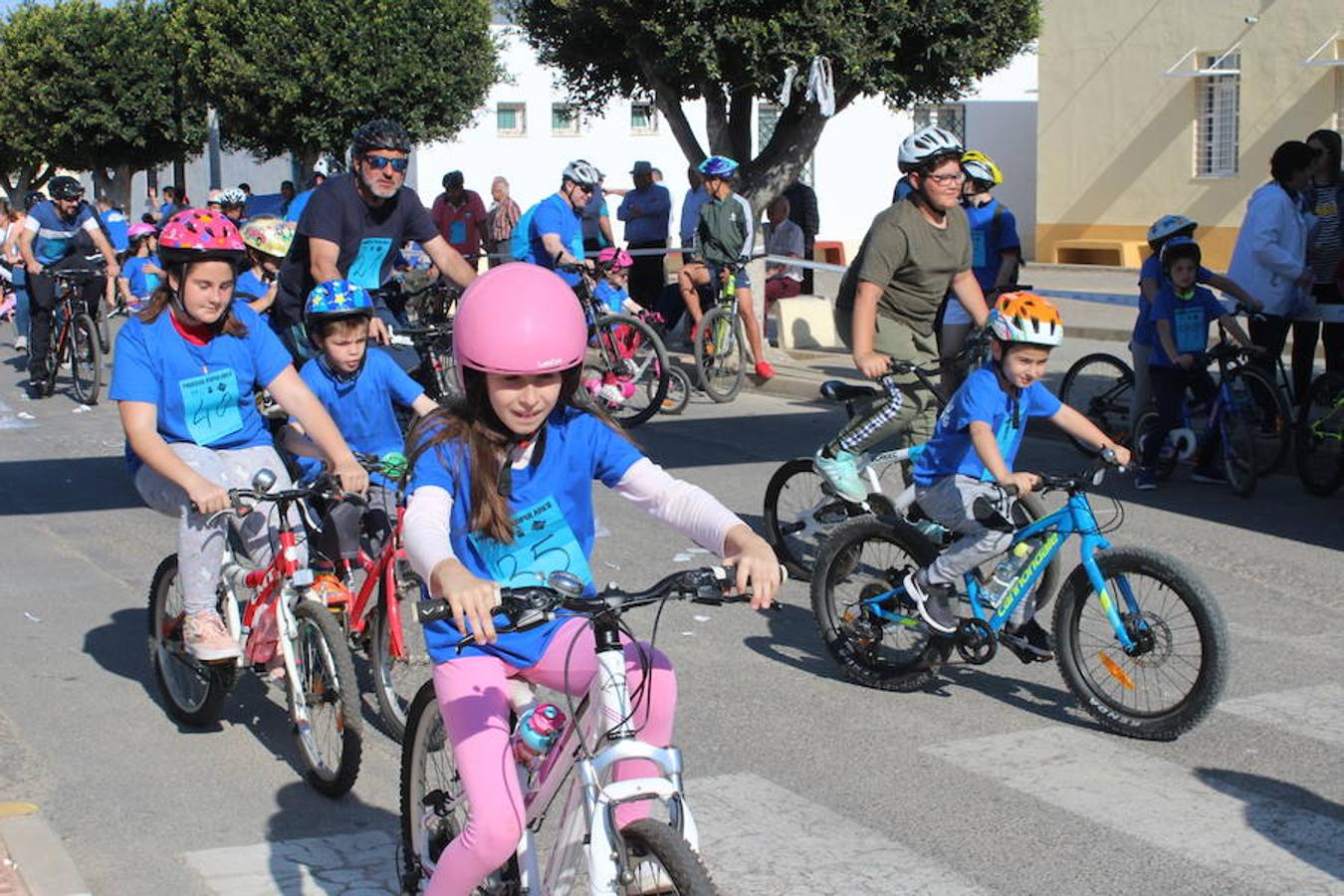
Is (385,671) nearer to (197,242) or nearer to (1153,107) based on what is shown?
(197,242)

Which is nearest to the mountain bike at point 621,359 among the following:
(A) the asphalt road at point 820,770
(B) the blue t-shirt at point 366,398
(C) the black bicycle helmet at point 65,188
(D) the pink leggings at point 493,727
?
(A) the asphalt road at point 820,770

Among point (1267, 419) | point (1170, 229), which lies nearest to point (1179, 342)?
point (1170, 229)

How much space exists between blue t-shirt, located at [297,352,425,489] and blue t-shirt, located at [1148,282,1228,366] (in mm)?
5646

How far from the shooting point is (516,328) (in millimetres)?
3678

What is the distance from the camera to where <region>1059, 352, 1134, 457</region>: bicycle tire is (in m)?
12.1

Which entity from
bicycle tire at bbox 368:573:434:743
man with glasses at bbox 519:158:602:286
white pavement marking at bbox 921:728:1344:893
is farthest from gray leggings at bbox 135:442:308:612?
man with glasses at bbox 519:158:602:286

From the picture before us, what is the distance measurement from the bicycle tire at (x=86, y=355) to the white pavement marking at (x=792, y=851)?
11290 millimetres

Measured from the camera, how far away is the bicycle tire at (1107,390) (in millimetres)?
12125

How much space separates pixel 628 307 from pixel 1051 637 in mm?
8287

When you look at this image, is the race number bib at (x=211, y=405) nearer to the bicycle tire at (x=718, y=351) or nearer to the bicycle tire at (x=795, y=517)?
the bicycle tire at (x=795, y=517)

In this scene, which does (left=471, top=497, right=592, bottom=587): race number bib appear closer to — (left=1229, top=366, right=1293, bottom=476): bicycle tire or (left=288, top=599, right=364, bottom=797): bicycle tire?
(left=288, top=599, right=364, bottom=797): bicycle tire

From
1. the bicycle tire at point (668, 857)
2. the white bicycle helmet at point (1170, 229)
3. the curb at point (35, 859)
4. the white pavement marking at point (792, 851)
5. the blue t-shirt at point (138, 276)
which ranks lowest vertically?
the white pavement marking at point (792, 851)

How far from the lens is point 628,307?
14430 millimetres

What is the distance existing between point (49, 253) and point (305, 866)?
12645 mm
